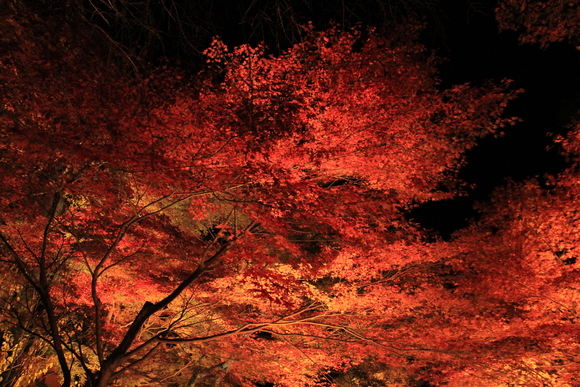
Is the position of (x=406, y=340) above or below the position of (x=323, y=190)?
below

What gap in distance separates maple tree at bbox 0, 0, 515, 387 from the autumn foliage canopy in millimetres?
44

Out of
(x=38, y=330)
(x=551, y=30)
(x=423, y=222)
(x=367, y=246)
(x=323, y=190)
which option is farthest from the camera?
(x=423, y=222)

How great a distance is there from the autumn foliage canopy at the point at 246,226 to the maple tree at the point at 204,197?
4 cm

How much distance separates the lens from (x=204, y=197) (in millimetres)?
8078

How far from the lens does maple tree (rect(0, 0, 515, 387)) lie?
5.34 metres

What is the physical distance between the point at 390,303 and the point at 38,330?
8.68 m

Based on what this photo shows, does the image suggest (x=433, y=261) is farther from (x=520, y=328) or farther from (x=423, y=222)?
(x=423, y=222)

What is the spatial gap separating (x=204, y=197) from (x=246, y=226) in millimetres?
1613

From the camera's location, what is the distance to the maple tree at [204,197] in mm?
5336

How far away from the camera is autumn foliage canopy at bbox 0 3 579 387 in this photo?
5.41 meters

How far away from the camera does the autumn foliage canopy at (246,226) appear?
17.7 feet

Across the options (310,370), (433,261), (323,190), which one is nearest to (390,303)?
(433,261)

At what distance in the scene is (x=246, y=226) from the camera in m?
9.30

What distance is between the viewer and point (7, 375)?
7.03 metres
